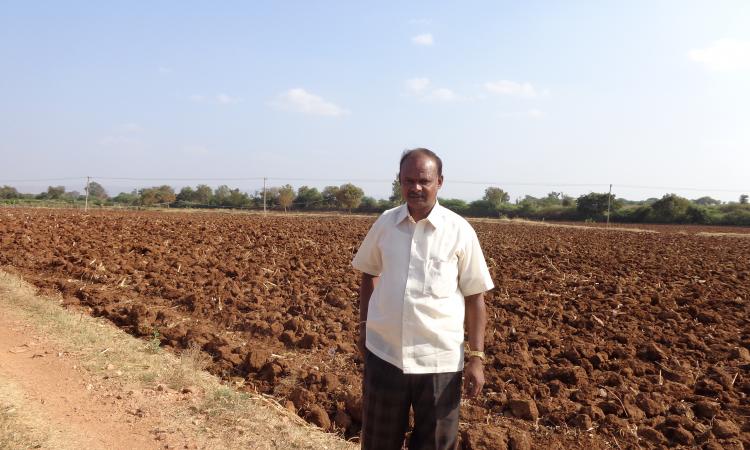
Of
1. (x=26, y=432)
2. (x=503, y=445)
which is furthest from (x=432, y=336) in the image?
(x=26, y=432)

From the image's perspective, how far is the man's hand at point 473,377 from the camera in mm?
2498

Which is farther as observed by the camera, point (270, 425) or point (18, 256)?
point (18, 256)

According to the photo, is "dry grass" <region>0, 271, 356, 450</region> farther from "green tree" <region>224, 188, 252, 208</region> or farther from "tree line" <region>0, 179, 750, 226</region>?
"green tree" <region>224, 188, 252, 208</region>

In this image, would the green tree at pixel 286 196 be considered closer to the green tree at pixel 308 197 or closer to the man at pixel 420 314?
the green tree at pixel 308 197

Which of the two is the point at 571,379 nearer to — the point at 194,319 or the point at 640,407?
the point at 640,407

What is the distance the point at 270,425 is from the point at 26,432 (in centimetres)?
146

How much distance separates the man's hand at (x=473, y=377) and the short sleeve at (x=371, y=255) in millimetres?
607

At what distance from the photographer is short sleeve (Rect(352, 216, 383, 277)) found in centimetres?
252

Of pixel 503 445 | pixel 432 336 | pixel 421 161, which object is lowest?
pixel 503 445

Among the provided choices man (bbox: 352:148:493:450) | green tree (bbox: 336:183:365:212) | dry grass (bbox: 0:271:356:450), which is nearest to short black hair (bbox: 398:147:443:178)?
man (bbox: 352:148:493:450)

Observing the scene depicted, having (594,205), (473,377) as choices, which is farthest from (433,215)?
(594,205)

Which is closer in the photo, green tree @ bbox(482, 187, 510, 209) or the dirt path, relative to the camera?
the dirt path

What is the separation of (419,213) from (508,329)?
4.64 meters

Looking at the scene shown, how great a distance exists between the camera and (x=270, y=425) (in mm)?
3760
